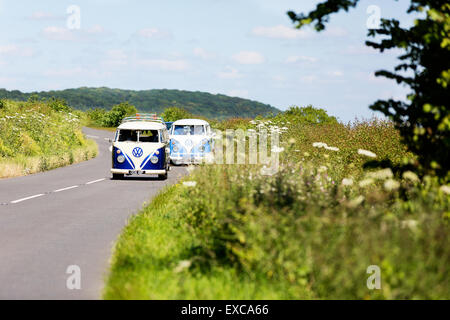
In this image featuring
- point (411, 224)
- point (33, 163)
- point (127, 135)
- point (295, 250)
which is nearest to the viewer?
point (411, 224)

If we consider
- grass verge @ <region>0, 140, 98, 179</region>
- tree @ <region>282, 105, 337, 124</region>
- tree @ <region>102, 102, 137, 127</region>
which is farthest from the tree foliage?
tree @ <region>102, 102, 137, 127</region>

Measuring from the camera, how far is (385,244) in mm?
5590

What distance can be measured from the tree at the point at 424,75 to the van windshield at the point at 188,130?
21.2m

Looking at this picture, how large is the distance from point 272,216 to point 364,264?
152 cm

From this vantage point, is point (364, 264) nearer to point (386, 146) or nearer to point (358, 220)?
point (358, 220)

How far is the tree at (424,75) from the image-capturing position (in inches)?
266

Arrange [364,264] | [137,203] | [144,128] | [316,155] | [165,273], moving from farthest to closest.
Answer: [144,128] < [316,155] < [137,203] < [165,273] < [364,264]

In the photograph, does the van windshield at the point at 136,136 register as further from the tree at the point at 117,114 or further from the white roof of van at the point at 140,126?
the tree at the point at 117,114

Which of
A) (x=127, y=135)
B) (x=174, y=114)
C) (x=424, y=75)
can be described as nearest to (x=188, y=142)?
(x=127, y=135)

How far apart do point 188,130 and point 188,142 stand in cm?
89

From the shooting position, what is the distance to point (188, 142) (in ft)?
93.2

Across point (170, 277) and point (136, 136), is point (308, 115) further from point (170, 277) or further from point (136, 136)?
point (170, 277)

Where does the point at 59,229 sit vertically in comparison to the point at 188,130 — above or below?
below

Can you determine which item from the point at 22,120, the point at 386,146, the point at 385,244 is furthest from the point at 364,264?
the point at 22,120
